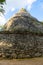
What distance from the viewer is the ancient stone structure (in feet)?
47.7

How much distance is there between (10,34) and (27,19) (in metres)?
2.21

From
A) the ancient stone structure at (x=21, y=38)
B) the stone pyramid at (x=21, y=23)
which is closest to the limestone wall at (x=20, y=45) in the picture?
the ancient stone structure at (x=21, y=38)

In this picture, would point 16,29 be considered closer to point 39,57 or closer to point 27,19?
point 27,19

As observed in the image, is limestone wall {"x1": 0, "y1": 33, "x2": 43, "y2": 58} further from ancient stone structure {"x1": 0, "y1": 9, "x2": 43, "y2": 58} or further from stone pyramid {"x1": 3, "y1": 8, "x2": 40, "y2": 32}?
stone pyramid {"x1": 3, "y1": 8, "x2": 40, "y2": 32}

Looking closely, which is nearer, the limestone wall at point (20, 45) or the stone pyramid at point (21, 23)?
the limestone wall at point (20, 45)

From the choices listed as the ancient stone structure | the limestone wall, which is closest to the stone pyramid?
the ancient stone structure

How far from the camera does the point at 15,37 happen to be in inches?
603

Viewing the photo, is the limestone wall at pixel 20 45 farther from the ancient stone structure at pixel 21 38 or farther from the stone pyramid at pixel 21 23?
the stone pyramid at pixel 21 23

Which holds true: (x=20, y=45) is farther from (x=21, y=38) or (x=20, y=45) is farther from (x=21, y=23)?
(x=21, y=23)

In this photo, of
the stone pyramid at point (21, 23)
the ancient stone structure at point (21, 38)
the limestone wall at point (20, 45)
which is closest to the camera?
the limestone wall at point (20, 45)

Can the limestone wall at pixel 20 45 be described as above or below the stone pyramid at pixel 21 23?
below

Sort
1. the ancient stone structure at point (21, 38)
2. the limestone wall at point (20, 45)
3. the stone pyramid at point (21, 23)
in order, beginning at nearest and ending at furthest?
the limestone wall at point (20, 45), the ancient stone structure at point (21, 38), the stone pyramid at point (21, 23)

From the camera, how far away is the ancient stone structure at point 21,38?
47.7 ft

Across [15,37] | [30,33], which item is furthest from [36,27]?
[15,37]
